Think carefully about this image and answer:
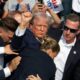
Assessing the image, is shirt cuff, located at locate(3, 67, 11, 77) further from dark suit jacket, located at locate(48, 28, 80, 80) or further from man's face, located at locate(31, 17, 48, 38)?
dark suit jacket, located at locate(48, 28, 80, 80)

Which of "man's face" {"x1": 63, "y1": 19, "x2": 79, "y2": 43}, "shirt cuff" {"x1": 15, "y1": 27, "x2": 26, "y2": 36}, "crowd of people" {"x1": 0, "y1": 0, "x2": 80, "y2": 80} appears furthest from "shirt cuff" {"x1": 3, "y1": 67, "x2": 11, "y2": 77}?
"man's face" {"x1": 63, "y1": 19, "x2": 79, "y2": 43}

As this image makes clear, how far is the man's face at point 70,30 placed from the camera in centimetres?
504

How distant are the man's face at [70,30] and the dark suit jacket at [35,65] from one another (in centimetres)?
158

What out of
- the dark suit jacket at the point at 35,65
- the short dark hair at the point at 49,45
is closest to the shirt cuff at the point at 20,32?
the dark suit jacket at the point at 35,65

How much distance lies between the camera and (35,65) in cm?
336

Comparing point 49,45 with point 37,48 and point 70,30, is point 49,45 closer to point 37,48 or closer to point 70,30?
point 37,48

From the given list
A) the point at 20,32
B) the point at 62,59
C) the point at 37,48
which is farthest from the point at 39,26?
the point at 62,59

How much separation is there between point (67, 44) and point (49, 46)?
1.29 meters

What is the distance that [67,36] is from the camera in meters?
5.05

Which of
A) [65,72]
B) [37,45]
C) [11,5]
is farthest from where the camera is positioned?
[11,5]

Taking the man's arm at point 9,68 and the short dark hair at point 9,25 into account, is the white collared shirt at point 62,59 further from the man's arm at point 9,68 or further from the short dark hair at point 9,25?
the man's arm at point 9,68

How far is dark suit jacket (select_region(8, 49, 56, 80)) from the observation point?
11.0 ft

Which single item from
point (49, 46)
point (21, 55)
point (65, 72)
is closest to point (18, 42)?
point (21, 55)

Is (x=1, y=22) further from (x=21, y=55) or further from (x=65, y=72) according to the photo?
(x=65, y=72)
